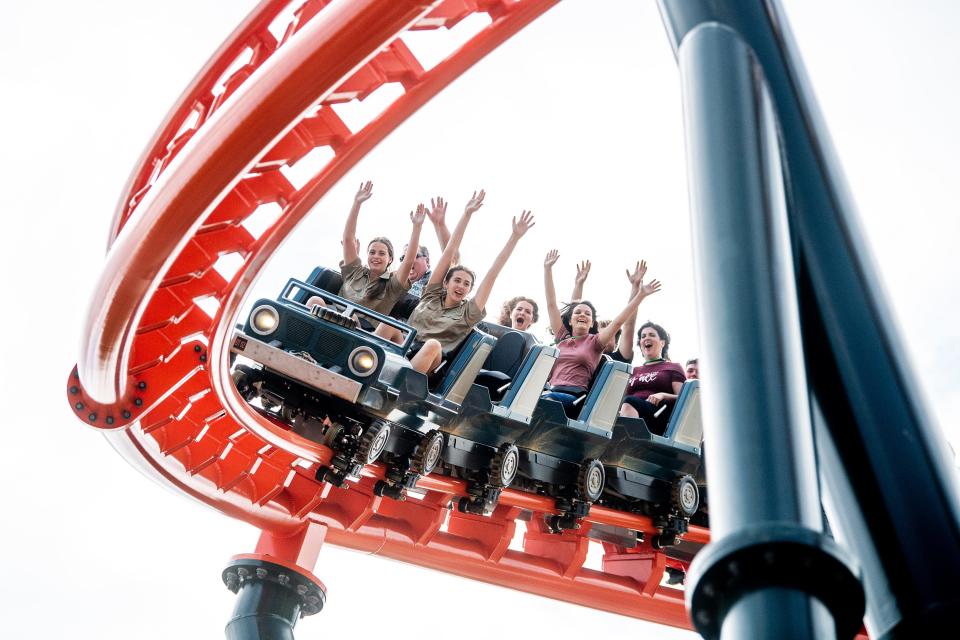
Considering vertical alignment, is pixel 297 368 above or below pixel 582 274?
below

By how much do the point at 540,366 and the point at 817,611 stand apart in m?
4.77

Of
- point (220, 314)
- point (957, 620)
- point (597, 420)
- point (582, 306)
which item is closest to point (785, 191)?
point (957, 620)

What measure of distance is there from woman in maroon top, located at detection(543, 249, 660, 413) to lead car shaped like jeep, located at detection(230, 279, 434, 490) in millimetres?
1261

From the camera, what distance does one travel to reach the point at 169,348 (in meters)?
4.71

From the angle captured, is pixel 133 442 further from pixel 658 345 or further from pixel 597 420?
pixel 658 345

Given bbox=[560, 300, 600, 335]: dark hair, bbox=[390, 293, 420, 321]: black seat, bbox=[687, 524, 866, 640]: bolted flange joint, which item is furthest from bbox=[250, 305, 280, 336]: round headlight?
bbox=[687, 524, 866, 640]: bolted flange joint

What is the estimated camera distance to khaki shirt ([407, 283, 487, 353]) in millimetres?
5902

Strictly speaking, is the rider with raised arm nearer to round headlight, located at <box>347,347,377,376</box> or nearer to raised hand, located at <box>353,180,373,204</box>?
raised hand, located at <box>353,180,373,204</box>

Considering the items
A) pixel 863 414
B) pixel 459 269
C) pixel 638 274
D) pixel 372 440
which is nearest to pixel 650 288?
pixel 638 274

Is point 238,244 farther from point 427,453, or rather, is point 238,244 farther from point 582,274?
point 582,274

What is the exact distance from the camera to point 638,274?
21.6ft

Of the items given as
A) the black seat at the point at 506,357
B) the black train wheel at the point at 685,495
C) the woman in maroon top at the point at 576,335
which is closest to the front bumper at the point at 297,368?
the black seat at the point at 506,357

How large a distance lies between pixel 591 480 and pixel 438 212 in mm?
2078

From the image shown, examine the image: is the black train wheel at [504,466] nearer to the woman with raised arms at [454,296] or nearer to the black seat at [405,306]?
the woman with raised arms at [454,296]
